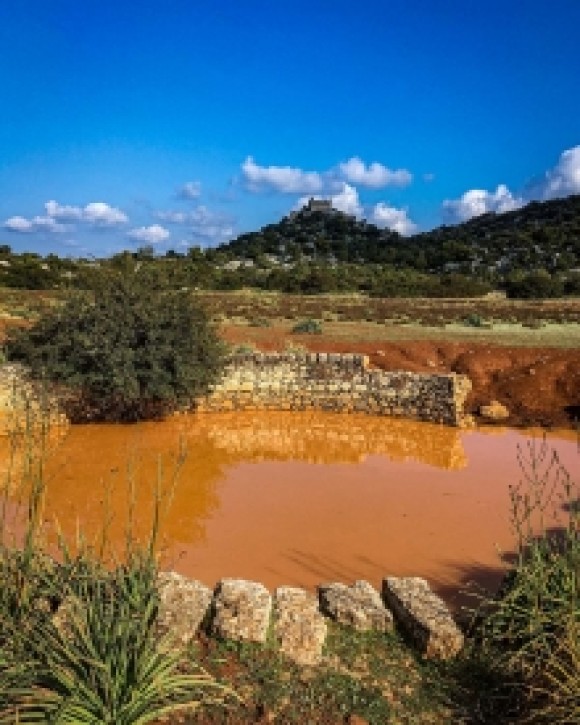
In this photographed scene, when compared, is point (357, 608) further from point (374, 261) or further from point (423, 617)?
point (374, 261)

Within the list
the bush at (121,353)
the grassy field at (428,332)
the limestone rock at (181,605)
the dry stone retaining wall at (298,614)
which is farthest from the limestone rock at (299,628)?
the grassy field at (428,332)

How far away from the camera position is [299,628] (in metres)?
5.29

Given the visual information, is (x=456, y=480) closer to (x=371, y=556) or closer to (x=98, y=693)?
(x=371, y=556)

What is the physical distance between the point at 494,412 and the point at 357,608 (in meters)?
11.2

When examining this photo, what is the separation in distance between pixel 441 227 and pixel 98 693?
91372mm

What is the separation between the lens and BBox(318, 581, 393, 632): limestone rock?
19.1 ft

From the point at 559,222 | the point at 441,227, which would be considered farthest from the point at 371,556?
the point at 441,227

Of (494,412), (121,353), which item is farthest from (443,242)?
(121,353)

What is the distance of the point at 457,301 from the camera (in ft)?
138

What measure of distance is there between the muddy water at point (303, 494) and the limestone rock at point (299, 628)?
1477 millimetres

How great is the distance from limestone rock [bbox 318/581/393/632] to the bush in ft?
29.2

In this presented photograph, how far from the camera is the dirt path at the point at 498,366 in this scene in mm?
16609

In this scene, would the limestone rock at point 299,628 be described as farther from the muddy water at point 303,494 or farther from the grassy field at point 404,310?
the grassy field at point 404,310

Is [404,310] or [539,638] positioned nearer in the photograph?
[539,638]
